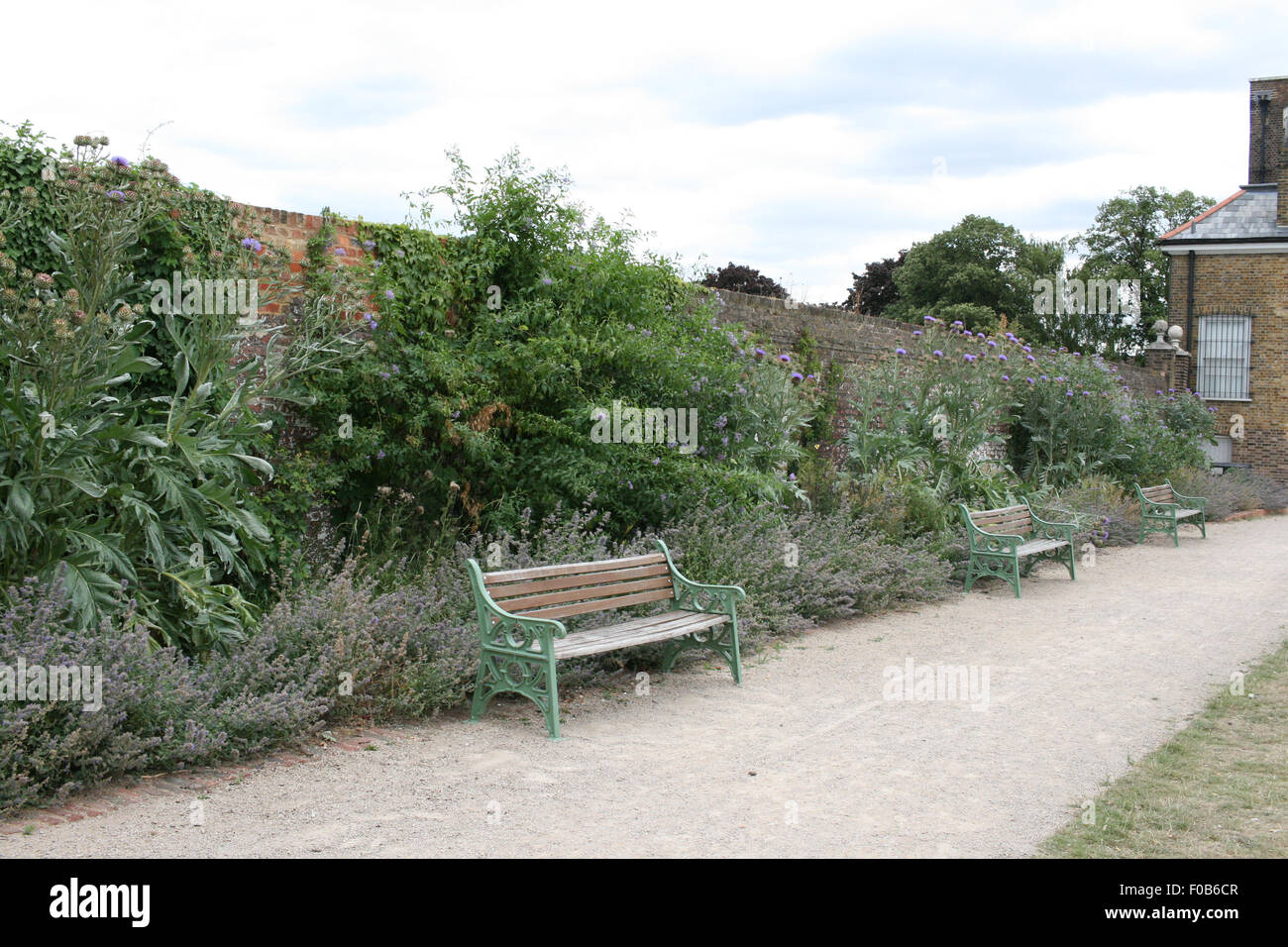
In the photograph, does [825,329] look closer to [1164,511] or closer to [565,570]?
[1164,511]

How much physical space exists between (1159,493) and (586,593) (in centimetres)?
1189

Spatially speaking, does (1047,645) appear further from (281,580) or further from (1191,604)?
(281,580)

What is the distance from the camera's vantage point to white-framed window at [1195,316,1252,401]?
25953 mm

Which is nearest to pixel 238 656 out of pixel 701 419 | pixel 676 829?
pixel 676 829

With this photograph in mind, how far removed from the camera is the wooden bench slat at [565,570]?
5.89 metres

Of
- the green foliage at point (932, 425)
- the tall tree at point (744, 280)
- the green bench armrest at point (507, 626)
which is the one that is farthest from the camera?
the tall tree at point (744, 280)

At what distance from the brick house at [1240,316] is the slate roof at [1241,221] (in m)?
0.02

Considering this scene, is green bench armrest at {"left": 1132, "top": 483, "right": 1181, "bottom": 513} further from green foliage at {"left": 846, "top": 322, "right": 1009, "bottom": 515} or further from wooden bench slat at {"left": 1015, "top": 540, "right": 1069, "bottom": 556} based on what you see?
wooden bench slat at {"left": 1015, "top": 540, "right": 1069, "bottom": 556}

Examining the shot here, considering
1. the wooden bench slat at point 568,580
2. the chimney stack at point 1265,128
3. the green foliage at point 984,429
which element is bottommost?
the wooden bench slat at point 568,580

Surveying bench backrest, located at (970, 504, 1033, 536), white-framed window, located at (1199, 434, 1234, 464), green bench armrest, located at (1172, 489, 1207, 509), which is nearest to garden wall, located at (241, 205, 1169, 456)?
bench backrest, located at (970, 504, 1033, 536)

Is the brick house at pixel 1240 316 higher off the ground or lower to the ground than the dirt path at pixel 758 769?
higher

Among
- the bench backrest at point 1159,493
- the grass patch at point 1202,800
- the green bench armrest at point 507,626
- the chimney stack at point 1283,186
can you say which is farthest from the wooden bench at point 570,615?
the chimney stack at point 1283,186

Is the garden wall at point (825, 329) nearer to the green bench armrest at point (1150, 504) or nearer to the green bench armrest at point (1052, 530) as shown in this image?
the green bench armrest at point (1052, 530)

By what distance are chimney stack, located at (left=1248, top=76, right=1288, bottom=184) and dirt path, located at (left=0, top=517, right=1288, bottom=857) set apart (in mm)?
24704
